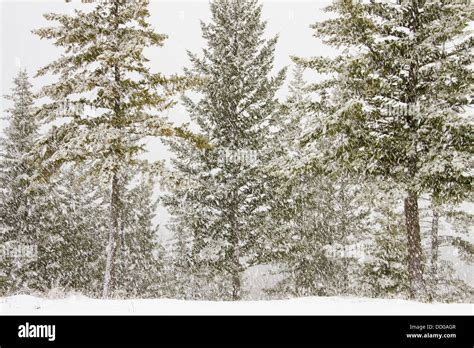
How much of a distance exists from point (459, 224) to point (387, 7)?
1113 centimetres

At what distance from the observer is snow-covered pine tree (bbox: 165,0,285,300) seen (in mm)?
16505

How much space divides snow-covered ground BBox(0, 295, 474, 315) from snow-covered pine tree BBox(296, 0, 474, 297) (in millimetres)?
2990

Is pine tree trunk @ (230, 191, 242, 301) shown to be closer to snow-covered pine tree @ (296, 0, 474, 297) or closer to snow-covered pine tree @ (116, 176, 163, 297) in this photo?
snow-covered pine tree @ (296, 0, 474, 297)

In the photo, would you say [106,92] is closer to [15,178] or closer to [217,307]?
[217,307]

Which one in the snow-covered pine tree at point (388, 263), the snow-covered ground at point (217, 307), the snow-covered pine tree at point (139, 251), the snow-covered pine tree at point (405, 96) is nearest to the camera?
the snow-covered ground at point (217, 307)

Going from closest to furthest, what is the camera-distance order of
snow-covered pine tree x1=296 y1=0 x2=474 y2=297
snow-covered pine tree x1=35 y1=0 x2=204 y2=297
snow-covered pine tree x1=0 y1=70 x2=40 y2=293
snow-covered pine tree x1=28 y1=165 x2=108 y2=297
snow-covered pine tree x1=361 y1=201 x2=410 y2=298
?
snow-covered pine tree x1=296 y1=0 x2=474 y2=297, snow-covered pine tree x1=35 y1=0 x2=204 y2=297, snow-covered pine tree x1=361 y1=201 x2=410 y2=298, snow-covered pine tree x1=0 y1=70 x2=40 y2=293, snow-covered pine tree x1=28 y1=165 x2=108 y2=297

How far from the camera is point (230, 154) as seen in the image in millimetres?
16594

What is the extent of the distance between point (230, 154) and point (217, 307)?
29.2ft

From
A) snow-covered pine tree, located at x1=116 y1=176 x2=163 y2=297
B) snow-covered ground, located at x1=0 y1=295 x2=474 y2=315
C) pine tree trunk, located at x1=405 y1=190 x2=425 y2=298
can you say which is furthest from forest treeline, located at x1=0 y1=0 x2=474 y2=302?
snow-covered ground, located at x1=0 y1=295 x2=474 y2=315

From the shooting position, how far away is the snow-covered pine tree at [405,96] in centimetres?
1060

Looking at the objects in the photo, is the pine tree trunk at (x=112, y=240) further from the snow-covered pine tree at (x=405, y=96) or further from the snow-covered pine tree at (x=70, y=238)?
the snow-covered pine tree at (x=405, y=96)

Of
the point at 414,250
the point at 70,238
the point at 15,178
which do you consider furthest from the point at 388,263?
the point at 15,178

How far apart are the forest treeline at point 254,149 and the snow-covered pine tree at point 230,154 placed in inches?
2.4

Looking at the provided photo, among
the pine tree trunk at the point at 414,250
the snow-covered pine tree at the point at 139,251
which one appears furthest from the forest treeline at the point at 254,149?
the snow-covered pine tree at the point at 139,251
